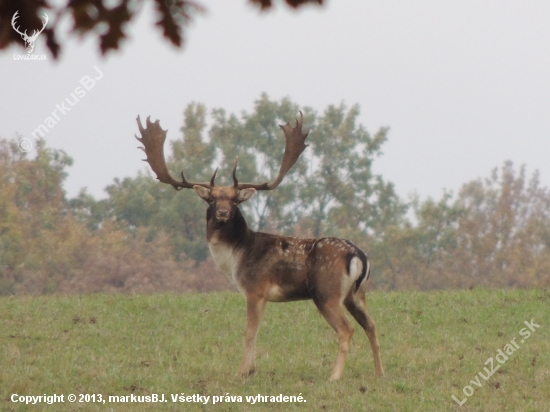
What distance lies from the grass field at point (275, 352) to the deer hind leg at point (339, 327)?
Result: 9.1 inches

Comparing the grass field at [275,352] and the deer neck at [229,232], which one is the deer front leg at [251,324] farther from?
the deer neck at [229,232]

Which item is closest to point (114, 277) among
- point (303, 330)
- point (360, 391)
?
point (303, 330)

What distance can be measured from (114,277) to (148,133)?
133ft

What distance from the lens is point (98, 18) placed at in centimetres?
351

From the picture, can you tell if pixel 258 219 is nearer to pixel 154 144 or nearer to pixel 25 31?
→ pixel 154 144

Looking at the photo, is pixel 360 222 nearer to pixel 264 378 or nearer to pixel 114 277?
pixel 114 277

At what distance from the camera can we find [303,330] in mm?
12578

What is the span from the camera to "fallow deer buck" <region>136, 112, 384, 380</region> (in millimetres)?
9859

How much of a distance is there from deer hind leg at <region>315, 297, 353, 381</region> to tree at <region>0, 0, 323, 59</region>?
6.46 metres

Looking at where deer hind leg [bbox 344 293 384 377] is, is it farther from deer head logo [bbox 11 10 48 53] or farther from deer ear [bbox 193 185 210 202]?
deer head logo [bbox 11 10 48 53]

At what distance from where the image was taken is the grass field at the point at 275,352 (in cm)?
932

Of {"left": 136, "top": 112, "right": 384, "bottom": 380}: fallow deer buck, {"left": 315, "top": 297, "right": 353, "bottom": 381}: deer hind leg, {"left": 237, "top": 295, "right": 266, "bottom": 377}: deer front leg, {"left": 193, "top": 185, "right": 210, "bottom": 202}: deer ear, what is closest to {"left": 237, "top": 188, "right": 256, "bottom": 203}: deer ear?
{"left": 136, "top": 112, "right": 384, "bottom": 380}: fallow deer buck

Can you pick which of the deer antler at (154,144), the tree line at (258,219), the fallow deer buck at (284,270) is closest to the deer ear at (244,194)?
the fallow deer buck at (284,270)

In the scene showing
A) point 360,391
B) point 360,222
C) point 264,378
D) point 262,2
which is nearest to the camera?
point 262,2
